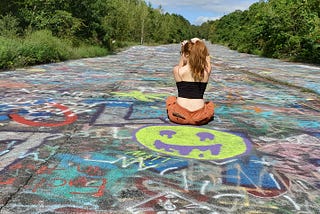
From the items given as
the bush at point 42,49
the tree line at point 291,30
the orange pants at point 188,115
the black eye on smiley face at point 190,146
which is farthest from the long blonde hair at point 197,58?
the tree line at point 291,30

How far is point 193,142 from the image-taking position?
4520 mm

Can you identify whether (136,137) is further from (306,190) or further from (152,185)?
(306,190)

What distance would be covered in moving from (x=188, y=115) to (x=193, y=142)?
2.66ft

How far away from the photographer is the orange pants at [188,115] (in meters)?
5.27

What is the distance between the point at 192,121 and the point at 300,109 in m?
3.11

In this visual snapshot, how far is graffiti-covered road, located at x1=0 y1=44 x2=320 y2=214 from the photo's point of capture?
2926 millimetres

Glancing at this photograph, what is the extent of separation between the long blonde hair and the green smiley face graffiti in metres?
0.77

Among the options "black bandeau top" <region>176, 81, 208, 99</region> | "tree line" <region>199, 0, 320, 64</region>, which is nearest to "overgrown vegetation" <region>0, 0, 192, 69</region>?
"black bandeau top" <region>176, 81, 208, 99</region>

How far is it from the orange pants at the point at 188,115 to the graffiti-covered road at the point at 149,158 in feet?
0.39

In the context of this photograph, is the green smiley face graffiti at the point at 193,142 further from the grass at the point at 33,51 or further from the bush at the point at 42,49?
the bush at the point at 42,49

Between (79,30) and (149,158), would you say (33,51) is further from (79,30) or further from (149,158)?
(149,158)

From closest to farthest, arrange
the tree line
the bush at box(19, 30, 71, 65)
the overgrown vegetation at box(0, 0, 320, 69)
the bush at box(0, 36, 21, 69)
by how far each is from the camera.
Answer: the bush at box(0, 36, 21, 69) < the bush at box(19, 30, 71, 65) < the overgrown vegetation at box(0, 0, 320, 69) < the tree line

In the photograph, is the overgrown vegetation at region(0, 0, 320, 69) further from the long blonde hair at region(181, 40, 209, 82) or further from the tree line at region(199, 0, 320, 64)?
the long blonde hair at region(181, 40, 209, 82)

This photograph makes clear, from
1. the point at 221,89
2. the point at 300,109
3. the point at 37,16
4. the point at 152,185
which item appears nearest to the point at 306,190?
the point at 152,185
